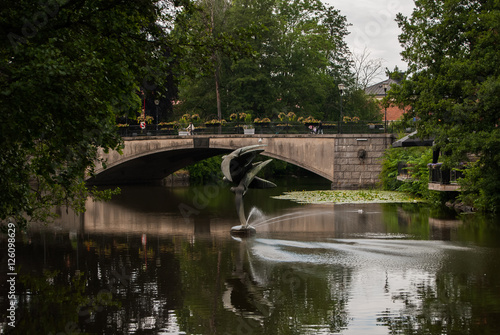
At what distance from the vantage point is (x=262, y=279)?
10469mm

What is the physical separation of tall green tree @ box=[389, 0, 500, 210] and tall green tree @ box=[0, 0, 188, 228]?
1236 cm

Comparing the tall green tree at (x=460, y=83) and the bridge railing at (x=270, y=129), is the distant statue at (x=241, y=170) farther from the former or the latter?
the bridge railing at (x=270, y=129)

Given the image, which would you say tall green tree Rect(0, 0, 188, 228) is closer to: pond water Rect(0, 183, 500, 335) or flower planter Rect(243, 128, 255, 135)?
pond water Rect(0, 183, 500, 335)

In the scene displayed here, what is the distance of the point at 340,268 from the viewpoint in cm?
1136

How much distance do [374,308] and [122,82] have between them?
15.6 ft

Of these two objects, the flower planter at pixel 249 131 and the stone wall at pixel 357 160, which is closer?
the stone wall at pixel 357 160

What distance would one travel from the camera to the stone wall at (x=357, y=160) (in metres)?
36.1

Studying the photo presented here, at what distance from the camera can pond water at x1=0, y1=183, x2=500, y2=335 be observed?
7.93 m

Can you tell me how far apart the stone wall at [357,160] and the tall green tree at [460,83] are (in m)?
11.9

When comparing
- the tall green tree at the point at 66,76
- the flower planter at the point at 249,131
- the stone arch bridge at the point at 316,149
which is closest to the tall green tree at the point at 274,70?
the stone arch bridge at the point at 316,149

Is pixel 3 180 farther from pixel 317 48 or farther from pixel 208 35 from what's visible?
pixel 317 48

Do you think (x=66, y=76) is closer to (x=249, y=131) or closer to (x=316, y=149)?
(x=316, y=149)

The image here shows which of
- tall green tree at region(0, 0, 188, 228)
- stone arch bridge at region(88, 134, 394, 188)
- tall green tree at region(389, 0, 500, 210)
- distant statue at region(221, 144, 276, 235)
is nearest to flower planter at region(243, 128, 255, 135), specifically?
stone arch bridge at region(88, 134, 394, 188)

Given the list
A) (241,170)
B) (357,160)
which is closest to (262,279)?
(241,170)
